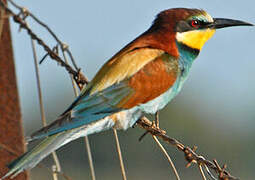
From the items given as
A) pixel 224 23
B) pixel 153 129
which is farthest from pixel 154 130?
pixel 224 23

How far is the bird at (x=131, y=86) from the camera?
2.70 m

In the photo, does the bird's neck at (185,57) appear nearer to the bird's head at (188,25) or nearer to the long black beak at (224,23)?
the bird's head at (188,25)

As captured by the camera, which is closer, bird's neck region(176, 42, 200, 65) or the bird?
the bird

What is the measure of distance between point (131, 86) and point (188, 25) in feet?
1.95

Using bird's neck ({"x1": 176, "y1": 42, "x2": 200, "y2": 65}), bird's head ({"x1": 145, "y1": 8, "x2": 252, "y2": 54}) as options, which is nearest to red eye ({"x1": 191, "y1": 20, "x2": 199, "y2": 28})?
bird's head ({"x1": 145, "y1": 8, "x2": 252, "y2": 54})

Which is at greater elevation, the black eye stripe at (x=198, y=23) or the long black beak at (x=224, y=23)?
the black eye stripe at (x=198, y=23)

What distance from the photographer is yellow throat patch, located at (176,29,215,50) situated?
323 centimetres

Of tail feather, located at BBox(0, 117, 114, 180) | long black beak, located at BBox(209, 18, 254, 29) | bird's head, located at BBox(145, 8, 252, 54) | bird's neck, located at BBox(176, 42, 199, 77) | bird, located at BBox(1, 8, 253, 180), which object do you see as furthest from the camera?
long black beak, located at BBox(209, 18, 254, 29)

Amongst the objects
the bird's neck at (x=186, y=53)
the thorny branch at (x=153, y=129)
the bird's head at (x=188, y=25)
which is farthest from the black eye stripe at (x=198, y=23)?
the thorny branch at (x=153, y=129)

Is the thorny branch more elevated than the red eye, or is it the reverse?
the red eye

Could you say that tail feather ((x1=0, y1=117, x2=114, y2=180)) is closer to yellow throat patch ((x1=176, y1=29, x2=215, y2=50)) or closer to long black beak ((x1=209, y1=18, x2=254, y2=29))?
yellow throat patch ((x1=176, y1=29, x2=215, y2=50))

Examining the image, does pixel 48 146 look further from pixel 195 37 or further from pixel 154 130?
pixel 195 37

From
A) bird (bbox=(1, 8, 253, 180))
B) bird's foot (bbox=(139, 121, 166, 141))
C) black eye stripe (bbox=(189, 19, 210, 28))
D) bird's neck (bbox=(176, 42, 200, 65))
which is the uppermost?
black eye stripe (bbox=(189, 19, 210, 28))

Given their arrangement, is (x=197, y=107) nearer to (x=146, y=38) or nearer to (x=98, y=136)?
(x=98, y=136)
